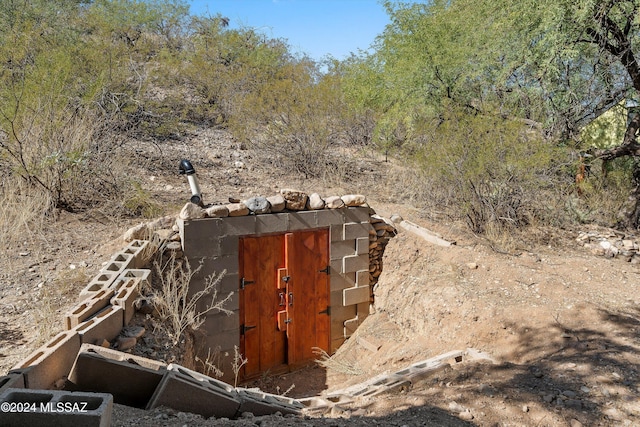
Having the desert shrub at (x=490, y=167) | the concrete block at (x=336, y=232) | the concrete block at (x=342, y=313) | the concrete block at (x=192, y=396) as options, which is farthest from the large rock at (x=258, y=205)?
the desert shrub at (x=490, y=167)

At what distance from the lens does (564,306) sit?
214 inches

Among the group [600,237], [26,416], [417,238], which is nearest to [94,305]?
[26,416]

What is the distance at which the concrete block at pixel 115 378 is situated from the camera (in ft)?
11.1

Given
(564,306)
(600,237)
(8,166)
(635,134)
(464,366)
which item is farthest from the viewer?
(635,134)

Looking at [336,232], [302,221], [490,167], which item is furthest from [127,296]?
[490,167]

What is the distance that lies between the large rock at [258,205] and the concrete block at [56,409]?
4160mm

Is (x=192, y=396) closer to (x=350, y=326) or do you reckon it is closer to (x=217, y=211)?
(x=217, y=211)

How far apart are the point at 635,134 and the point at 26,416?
990 centimetres

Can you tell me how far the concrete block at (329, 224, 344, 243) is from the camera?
7.05 m

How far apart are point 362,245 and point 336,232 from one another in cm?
53

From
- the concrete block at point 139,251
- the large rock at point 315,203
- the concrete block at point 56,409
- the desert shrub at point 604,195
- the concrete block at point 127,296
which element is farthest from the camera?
the desert shrub at point 604,195

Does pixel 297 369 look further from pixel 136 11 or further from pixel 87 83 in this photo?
pixel 136 11

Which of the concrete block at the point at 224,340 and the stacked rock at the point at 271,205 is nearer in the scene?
the stacked rock at the point at 271,205

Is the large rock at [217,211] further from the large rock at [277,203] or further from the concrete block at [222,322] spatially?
the concrete block at [222,322]
